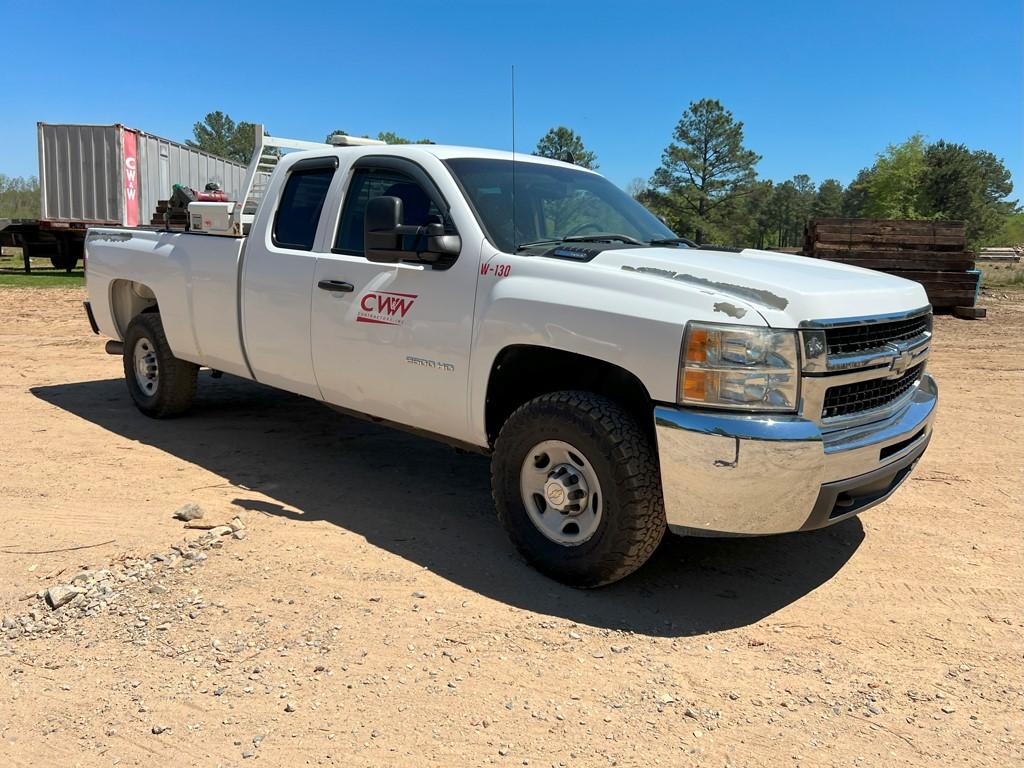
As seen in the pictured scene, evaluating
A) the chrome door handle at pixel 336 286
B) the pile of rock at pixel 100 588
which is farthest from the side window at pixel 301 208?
the pile of rock at pixel 100 588

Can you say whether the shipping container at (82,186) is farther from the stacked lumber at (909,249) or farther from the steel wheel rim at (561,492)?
the steel wheel rim at (561,492)

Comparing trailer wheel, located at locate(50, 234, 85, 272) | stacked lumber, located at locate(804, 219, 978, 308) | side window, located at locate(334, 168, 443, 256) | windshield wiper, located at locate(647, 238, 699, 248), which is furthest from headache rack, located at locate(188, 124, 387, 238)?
trailer wheel, located at locate(50, 234, 85, 272)

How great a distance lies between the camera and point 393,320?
4348 mm

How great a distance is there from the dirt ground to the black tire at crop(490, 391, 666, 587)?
0.56 feet

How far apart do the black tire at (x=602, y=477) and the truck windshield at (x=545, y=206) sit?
2.90 ft

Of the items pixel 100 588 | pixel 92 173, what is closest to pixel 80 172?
pixel 92 173

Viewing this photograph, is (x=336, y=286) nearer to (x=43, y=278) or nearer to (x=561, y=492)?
(x=561, y=492)

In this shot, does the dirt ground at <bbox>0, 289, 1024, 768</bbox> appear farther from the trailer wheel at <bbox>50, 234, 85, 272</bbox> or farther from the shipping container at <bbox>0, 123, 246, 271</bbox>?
the trailer wheel at <bbox>50, 234, 85, 272</bbox>

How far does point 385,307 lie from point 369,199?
71 centimetres

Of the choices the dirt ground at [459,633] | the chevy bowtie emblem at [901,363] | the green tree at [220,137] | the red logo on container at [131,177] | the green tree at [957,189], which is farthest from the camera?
the green tree at [220,137]

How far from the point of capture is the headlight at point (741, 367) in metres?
3.15

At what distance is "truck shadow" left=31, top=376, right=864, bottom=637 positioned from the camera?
3678mm

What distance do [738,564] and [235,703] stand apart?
97.4 inches

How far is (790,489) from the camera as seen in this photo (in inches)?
126
